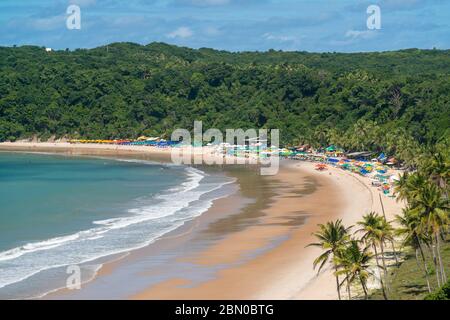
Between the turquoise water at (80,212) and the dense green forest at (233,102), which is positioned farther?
the dense green forest at (233,102)

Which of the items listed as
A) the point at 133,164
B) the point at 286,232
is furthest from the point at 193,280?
the point at 133,164

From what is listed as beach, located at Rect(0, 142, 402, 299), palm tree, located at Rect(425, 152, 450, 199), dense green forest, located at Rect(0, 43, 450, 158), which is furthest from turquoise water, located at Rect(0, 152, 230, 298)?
dense green forest, located at Rect(0, 43, 450, 158)

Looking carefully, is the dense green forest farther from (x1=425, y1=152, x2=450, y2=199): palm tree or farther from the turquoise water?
(x1=425, y1=152, x2=450, y2=199): palm tree

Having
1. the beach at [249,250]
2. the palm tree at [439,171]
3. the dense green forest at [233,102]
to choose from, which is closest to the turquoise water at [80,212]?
the beach at [249,250]

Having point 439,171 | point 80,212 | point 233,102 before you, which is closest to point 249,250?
point 439,171

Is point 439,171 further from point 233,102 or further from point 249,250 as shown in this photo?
point 233,102

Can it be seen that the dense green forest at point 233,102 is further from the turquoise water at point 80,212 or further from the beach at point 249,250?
the beach at point 249,250
